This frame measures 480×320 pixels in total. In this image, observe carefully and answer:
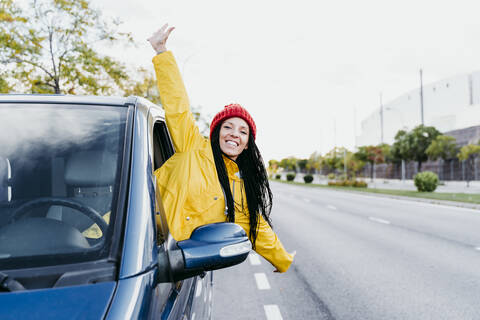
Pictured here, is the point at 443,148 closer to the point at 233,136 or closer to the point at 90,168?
the point at 233,136

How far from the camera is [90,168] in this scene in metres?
1.79

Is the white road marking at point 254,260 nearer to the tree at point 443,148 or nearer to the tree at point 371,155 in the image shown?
the tree at point 443,148

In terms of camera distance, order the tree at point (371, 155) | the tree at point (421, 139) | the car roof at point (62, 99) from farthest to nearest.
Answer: the tree at point (371, 155) → the tree at point (421, 139) → the car roof at point (62, 99)

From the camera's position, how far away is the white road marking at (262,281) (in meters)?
5.31

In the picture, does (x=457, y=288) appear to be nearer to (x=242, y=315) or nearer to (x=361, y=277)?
(x=361, y=277)

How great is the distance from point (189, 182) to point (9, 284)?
0.95m

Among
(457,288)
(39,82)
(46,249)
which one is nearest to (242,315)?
(457,288)

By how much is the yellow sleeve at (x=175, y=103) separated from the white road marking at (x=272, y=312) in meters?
2.43

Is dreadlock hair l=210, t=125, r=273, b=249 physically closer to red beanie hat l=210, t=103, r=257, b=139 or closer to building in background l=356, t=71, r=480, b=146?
red beanie hat l=210, t=103, r=257, b=139

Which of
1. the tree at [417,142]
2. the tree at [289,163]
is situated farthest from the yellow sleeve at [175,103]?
the tree at [289,163]

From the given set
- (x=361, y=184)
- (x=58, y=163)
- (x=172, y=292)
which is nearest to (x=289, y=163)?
(x=361, y=184)

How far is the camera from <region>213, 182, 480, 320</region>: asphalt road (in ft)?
14.0

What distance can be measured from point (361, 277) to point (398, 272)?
25.2 inches

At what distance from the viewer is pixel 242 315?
4.15 metres
